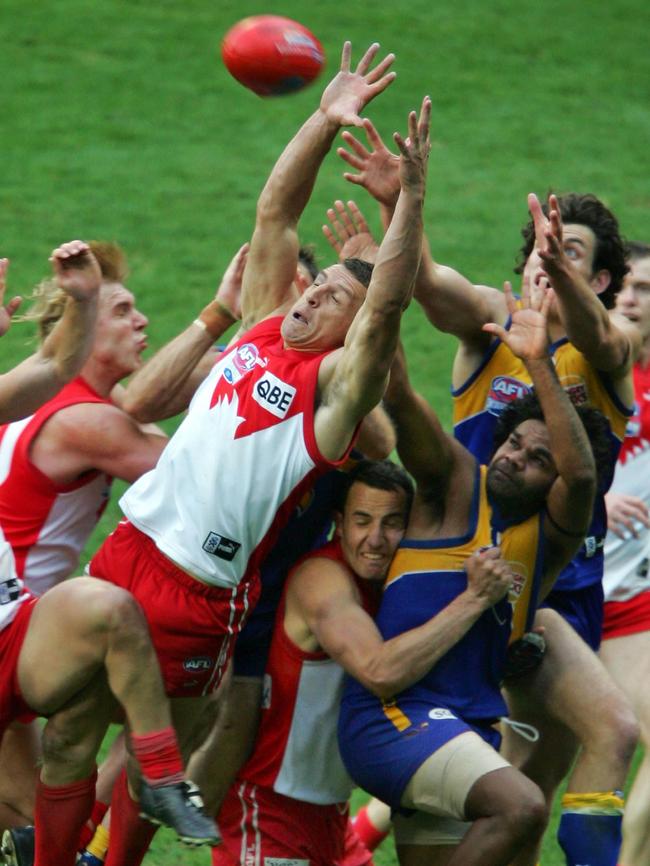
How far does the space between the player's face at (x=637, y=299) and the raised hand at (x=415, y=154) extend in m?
2.26

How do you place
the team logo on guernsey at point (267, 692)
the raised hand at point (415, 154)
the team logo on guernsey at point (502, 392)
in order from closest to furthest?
the raised hand at point (415, 154)
the team logo on guernsey at point (267, 692)
the team logo on guernsey at point (502, 392)

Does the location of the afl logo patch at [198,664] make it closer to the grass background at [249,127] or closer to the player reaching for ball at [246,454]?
the player reaching for ball at [246,454]

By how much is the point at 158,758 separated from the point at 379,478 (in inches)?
50.9

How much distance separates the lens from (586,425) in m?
6.61

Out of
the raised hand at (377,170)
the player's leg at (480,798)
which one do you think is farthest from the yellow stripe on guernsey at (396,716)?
the raised hand at (377,170)

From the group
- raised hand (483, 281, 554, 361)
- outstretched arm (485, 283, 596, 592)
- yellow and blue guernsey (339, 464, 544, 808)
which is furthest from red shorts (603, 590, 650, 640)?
raised hand (483, 281, 554, 361)

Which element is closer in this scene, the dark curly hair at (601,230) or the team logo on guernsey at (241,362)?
the team logo on guernsey at (241,362)

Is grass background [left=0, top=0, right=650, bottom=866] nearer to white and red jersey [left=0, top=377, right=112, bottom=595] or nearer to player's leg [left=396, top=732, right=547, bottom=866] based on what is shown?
white and red jersey [left=0, top=377, right=112, bottom=595]

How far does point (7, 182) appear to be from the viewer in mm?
15266

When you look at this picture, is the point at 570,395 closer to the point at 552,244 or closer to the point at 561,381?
the point at 561,381

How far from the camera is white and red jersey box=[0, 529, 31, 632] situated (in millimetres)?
6074

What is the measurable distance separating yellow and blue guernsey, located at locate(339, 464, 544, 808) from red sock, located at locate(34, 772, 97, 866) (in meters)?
0.93

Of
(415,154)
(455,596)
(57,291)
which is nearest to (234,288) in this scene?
(57,291)

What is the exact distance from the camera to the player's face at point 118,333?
684cm
